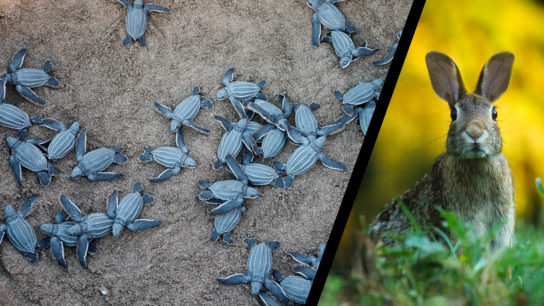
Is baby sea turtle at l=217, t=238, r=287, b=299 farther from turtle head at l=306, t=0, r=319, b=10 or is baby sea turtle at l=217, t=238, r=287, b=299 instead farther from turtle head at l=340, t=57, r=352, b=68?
turtle head at l=306, t=0, r=319, b=10

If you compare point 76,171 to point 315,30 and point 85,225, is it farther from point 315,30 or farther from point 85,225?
point 315,30

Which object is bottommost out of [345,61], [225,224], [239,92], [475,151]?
[225,224]

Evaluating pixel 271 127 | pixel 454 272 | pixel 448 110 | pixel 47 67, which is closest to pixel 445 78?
pixel 448 110

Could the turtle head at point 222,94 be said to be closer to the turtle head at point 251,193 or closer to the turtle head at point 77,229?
the turtle head at point 251,193

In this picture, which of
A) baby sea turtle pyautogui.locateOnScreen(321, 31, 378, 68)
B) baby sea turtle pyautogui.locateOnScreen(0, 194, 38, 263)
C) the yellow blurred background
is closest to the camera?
the yellow blurred background

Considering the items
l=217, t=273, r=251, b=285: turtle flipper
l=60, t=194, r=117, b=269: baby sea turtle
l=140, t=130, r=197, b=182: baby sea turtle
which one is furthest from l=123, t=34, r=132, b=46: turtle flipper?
l=217, t=273, r=251, b=285: turtle flipper

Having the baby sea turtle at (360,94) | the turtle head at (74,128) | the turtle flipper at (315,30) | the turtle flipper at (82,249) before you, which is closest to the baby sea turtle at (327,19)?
the turtle flipper at (315,30)
